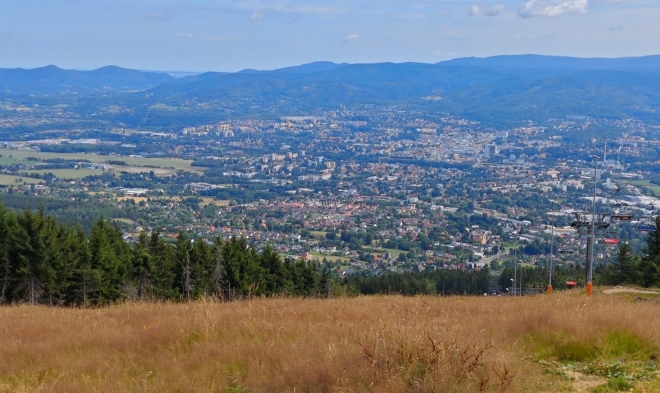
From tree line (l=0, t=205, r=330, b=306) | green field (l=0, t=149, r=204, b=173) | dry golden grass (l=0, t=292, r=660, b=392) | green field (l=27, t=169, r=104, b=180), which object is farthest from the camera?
green field (l=0, t=149, r=204, b=173)

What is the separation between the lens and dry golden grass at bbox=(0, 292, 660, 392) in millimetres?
4918

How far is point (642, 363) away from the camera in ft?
20.1

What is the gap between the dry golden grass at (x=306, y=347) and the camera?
16.1ft

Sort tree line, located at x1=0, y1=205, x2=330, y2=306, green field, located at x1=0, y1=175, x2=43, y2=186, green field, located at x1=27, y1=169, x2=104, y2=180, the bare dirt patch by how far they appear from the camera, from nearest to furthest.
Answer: the bare dirt patch
tree line, located at x1=0, y1=205, x2=330, y2=306
green field, located at x1=0, y1=175, x2=43, y2=186
green field, located at x1=27, y1=169, x2=104, y2=180

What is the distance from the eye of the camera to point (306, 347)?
19.2ft

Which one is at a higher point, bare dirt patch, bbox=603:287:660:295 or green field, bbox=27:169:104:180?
bare dirt patch, bbox=603:287:660:295

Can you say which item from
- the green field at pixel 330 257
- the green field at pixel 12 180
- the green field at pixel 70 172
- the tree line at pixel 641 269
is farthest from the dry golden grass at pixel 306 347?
the green field at pixel 70 172

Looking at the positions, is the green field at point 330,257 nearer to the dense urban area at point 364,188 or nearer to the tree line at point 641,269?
the dense urban area at point 364,188

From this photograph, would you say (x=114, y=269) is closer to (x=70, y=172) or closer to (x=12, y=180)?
(x=12, y=180)

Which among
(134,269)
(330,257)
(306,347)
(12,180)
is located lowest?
(330,257)

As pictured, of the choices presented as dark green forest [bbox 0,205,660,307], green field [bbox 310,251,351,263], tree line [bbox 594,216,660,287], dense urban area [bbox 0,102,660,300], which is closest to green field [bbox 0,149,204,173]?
dense urban area [bbox 0,102,660,300]

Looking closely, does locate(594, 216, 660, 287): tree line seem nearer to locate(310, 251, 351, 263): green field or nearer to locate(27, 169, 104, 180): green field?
locate(310, 251, 351, 263): green field

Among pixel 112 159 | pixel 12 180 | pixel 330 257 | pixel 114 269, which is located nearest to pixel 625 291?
pixel 114 269

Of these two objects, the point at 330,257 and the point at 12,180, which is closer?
the point at 330,257
